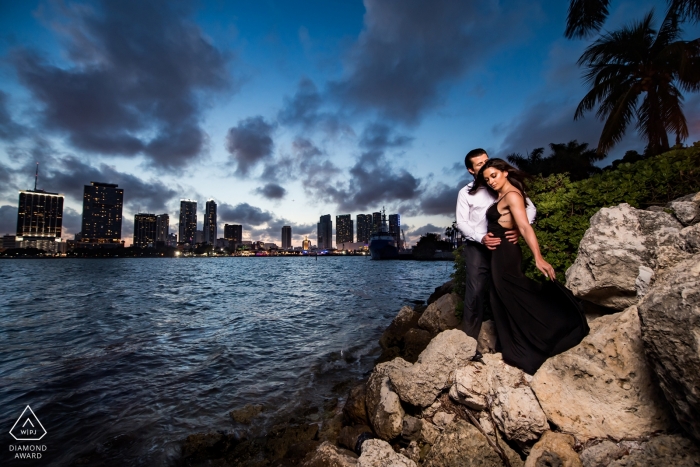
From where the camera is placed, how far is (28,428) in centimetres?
555

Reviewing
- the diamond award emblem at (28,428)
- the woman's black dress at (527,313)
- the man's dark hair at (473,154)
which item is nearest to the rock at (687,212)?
the woman's black dress at (527,313)

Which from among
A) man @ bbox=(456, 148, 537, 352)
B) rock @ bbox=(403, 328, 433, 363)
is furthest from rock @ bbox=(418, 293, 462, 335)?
man @ bbox=(456, 148, 537, 352)

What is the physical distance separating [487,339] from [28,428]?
8.20 metres

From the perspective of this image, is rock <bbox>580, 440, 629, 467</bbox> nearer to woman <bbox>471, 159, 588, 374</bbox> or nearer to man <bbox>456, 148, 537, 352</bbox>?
woman <bbox>471, 159, 588, 374</bbox>

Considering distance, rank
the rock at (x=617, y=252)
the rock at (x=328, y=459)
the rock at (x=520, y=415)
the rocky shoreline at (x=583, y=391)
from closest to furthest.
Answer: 1. the rocky shoreline at (x=583, y=391)
2. the rock at (x=520, y=415)
3. the rock at (x=617, y=252)
4. the rock at (x=328, y=459)

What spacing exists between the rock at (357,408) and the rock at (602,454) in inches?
110

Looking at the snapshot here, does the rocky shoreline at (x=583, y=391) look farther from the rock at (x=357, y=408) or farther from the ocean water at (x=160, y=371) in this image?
the ocean water at (x=160, y=371)

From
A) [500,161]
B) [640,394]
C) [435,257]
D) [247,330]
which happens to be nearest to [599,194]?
[500,161]

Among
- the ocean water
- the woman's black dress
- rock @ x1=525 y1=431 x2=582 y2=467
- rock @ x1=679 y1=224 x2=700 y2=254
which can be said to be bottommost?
the ocean water

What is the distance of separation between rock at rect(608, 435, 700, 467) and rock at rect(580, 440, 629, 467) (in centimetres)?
10

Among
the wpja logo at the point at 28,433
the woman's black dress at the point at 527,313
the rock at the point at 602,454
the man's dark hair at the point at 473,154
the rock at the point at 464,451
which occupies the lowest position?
the wpja logo at the point at 28,433

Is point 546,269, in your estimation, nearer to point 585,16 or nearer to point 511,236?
point 511,236

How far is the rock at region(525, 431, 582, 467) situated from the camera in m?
2.55

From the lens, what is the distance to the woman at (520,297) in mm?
3123
